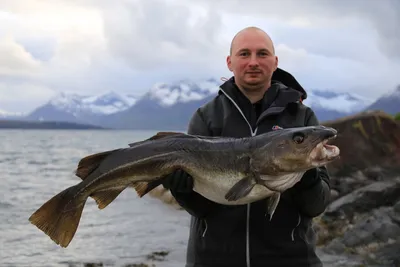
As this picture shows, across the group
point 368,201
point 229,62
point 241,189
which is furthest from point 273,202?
point 368,201

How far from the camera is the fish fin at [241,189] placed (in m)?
4.14

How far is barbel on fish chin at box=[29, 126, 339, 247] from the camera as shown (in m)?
4.16

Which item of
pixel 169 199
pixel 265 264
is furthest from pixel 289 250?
pixel 169 199

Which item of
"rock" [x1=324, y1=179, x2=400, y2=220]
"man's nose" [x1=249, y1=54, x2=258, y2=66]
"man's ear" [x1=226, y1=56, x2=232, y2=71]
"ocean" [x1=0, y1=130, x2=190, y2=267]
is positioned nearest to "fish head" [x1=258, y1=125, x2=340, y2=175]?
"man's nose" [x1=249, y1=54, x2=258, y2=66]

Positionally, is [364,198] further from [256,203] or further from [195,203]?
[195,203]

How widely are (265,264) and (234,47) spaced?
6.81 feet

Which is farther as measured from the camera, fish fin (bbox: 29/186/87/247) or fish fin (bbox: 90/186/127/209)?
fish fin (bbox: 90/186/127/209)

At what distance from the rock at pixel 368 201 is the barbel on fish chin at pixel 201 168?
10.2 m

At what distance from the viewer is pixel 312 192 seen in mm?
4340

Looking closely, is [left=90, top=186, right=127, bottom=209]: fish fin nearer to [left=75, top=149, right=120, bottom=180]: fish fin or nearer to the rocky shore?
[left=75, top=149, right=120, bottom=180]: fish fin

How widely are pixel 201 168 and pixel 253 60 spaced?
1.14m

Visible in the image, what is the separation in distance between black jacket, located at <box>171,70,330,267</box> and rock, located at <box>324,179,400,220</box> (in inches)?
376

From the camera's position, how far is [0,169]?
39.3 meters

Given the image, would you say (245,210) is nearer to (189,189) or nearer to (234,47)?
(189,189)
